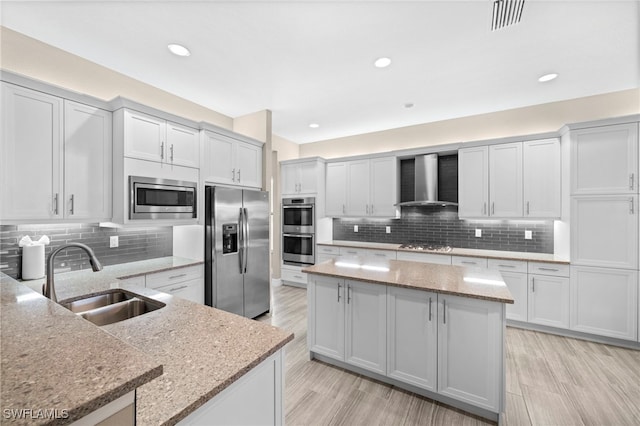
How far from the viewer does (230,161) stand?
3.45 metres

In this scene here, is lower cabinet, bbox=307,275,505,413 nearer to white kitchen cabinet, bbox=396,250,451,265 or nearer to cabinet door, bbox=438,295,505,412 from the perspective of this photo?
cabinet door, bbox=438,295,505,412

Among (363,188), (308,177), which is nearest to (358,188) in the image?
(363,188)

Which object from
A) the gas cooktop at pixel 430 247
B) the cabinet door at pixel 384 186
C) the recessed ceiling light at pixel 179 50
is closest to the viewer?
the recessed ceiling light at pixel 179 50

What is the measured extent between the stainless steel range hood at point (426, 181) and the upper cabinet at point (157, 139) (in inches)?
127

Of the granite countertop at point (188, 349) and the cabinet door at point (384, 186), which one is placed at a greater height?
the cabinet door at point (384, 186)

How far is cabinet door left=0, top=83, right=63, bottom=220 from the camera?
78.8 inches

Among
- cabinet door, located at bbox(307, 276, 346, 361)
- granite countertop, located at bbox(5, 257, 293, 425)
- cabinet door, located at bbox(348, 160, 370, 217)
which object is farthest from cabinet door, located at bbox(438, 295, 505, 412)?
cabinet door, located at bbox(348, 160, 370, 217)

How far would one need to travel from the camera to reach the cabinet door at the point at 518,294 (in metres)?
3.34

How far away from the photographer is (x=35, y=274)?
2.27m

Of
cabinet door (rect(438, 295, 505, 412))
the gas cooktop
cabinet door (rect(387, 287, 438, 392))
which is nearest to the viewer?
cabinet door (rect(438, 295, 505, 412))

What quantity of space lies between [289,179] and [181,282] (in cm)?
297

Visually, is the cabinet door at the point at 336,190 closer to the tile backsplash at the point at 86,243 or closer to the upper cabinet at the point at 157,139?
the upper cabinet at the point at 157,139

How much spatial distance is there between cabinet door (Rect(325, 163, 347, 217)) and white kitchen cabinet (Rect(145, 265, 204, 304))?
9.09 ft

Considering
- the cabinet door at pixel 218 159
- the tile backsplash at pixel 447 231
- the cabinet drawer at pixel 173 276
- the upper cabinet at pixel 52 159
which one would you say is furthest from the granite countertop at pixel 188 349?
the tile backsplash at pixel 447 231
